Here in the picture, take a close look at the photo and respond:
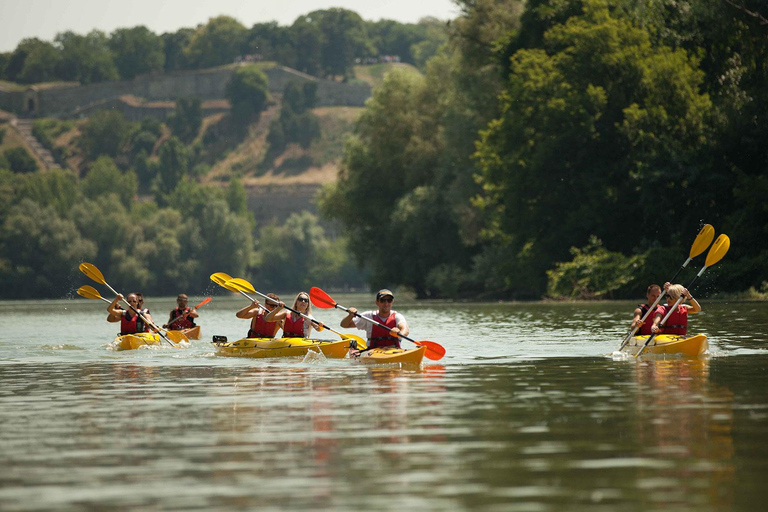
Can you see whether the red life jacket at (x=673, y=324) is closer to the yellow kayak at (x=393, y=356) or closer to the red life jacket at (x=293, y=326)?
the yellow kayak at (x=393, y=356)

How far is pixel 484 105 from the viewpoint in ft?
220

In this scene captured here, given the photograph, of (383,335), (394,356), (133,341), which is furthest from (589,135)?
(394,356)

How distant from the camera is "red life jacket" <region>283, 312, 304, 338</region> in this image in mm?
24828

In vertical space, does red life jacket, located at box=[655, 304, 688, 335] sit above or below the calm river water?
above

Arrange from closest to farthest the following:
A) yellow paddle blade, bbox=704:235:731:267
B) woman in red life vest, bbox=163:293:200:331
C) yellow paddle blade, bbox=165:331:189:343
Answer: yellow paddle blade, bbox=704:235:731:267
yellow paddle blade, bbox=165:331:189:343
woman in red life vest, bbox=163:293:200:331

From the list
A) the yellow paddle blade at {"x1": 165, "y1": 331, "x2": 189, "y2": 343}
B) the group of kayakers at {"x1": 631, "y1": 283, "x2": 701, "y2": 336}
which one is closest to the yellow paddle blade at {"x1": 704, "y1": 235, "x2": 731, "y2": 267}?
the group of kayakers at {"x1": 631, "y1": 283, "x2": 701, "y2": 336}

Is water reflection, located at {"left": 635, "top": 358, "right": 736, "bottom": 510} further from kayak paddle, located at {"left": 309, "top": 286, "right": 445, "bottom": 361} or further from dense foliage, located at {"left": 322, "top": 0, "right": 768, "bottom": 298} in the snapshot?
dense foliage, located at {"left": 322, "top": 0, "right": 768, "bottom": 298}

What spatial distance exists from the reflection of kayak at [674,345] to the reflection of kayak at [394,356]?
375 centimetres

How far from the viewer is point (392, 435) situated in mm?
12484

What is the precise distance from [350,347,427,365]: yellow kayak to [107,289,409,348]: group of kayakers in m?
0.25

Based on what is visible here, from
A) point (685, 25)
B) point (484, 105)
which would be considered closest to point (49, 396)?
point (685, 25)

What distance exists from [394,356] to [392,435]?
9157 mm

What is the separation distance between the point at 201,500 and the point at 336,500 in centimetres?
89

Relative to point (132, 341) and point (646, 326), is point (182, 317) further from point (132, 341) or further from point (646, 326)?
point (646, 326)
